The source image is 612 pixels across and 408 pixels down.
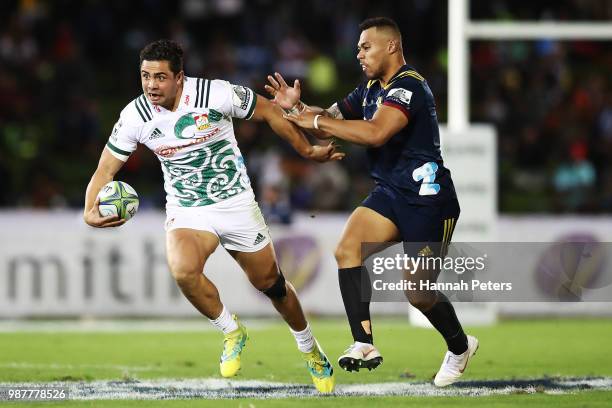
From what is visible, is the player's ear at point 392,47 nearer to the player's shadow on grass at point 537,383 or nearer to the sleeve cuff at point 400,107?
the sleeve cuff at point 400,107

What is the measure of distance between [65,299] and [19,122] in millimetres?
5606

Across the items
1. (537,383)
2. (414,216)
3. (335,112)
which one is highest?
(335,112)

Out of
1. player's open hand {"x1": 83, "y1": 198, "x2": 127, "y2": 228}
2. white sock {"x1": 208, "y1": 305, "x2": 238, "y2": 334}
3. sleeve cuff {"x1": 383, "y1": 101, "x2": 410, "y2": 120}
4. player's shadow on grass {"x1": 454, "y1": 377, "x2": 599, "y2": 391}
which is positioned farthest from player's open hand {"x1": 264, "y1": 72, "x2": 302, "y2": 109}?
player's shadow on grass {"x1": 454, "y1": 377, "x2": 599, "y2": 391}

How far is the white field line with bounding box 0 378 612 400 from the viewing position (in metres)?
8.10

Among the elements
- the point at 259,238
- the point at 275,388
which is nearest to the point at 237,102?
the point at 259,238

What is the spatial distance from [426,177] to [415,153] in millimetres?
182

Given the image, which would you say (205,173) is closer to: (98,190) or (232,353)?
(98,190)

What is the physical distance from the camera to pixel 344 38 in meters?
22.3

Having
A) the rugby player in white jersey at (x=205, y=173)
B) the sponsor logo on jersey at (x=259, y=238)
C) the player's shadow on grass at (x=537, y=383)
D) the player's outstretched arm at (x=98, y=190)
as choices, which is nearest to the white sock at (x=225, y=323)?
the rugby player in white jersey at (x=205, y=173)

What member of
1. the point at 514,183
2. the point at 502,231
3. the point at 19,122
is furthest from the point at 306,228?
the point at 19,122

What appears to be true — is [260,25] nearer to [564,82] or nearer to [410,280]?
[564,82]

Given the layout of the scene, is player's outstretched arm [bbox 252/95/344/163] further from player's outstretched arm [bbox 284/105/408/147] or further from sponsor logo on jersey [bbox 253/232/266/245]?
sponsor logo on jersey [bbox 253/232/266/245]

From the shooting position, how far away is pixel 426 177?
8312 millimetres

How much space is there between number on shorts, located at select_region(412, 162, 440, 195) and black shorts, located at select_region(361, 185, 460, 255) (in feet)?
0.34
